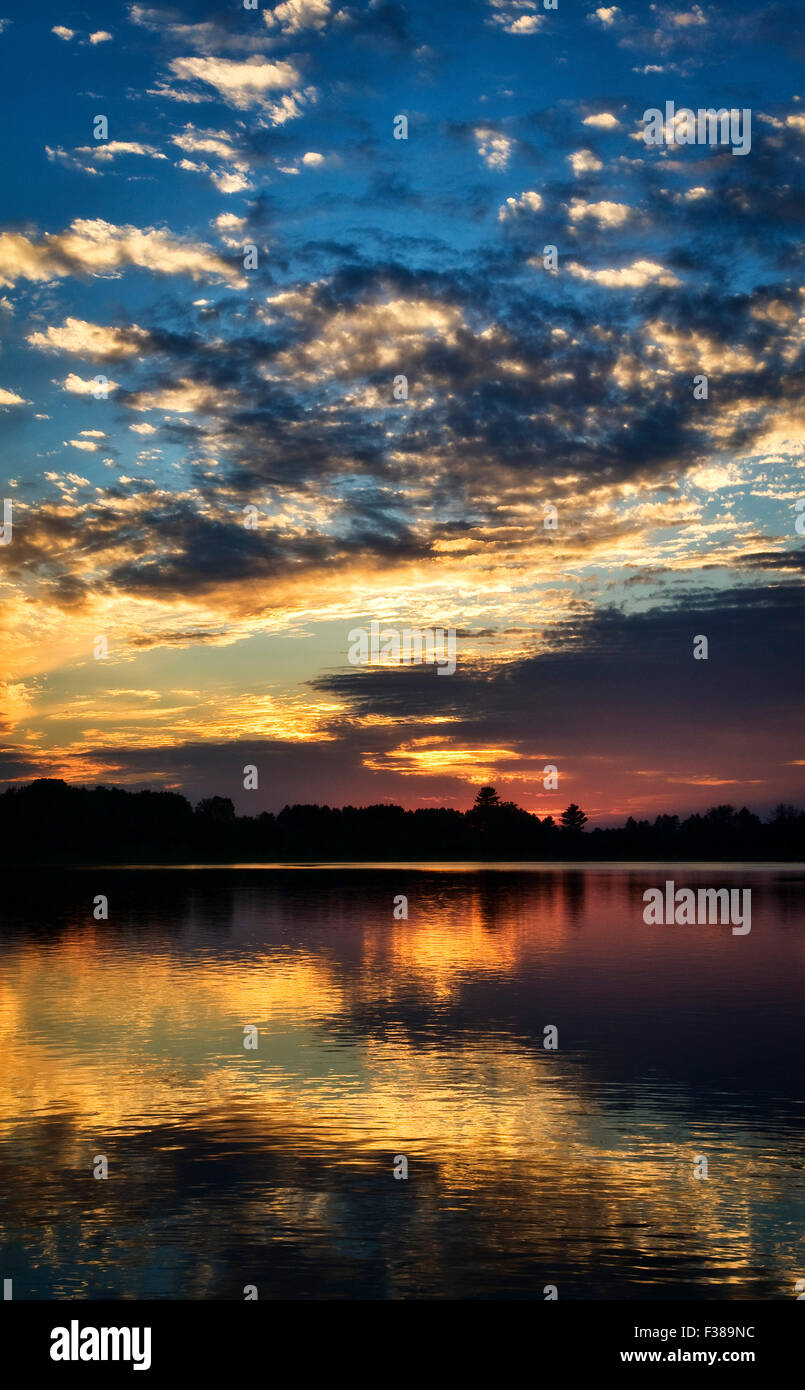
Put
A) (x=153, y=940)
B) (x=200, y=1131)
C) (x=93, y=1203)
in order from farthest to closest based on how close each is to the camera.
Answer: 1. (x=153, y=940)
2. (x=200, y=1131)
3. (x=93, y=1203)

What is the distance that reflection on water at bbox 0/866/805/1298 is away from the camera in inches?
539

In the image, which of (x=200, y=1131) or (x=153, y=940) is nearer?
(x=200, y=1131)

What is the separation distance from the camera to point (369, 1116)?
20359mm

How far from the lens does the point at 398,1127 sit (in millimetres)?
19656

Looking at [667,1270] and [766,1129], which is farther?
[766,1129]

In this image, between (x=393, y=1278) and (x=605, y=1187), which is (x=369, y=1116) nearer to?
(x=605, y=1187)

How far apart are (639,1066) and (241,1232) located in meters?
13.1

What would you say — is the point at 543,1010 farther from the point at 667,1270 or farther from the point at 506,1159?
the point at 667,1270

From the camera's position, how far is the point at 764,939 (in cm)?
5525

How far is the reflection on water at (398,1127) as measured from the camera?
1370cm

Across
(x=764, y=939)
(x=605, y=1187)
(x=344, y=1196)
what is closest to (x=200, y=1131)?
(x=344, y=1196)
